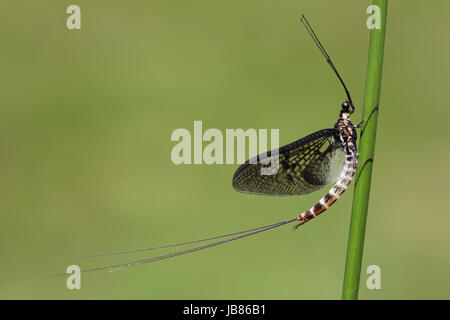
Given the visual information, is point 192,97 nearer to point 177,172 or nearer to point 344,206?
point 177,172

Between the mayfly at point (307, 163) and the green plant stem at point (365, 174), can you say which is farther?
the mayfly at point (307, 163)

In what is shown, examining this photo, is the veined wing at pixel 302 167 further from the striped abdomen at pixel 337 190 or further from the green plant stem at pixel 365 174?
the green plant stem at pixel 365 174

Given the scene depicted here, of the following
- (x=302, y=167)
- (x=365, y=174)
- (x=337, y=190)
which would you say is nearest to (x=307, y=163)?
(x=302, y=167)

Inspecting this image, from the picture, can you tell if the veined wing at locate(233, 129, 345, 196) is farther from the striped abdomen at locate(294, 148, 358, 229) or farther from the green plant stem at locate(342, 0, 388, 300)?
the green plant stem at locate(342, 0, 388, 300)

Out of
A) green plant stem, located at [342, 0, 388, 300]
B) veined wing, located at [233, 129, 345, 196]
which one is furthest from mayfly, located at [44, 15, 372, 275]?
green plant stem, located at [342, 0, 388, 300]

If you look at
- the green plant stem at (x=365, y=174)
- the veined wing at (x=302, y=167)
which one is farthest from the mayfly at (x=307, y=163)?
the green plant stem at (x=365, y=174)

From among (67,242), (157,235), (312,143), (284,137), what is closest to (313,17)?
(284,137)
